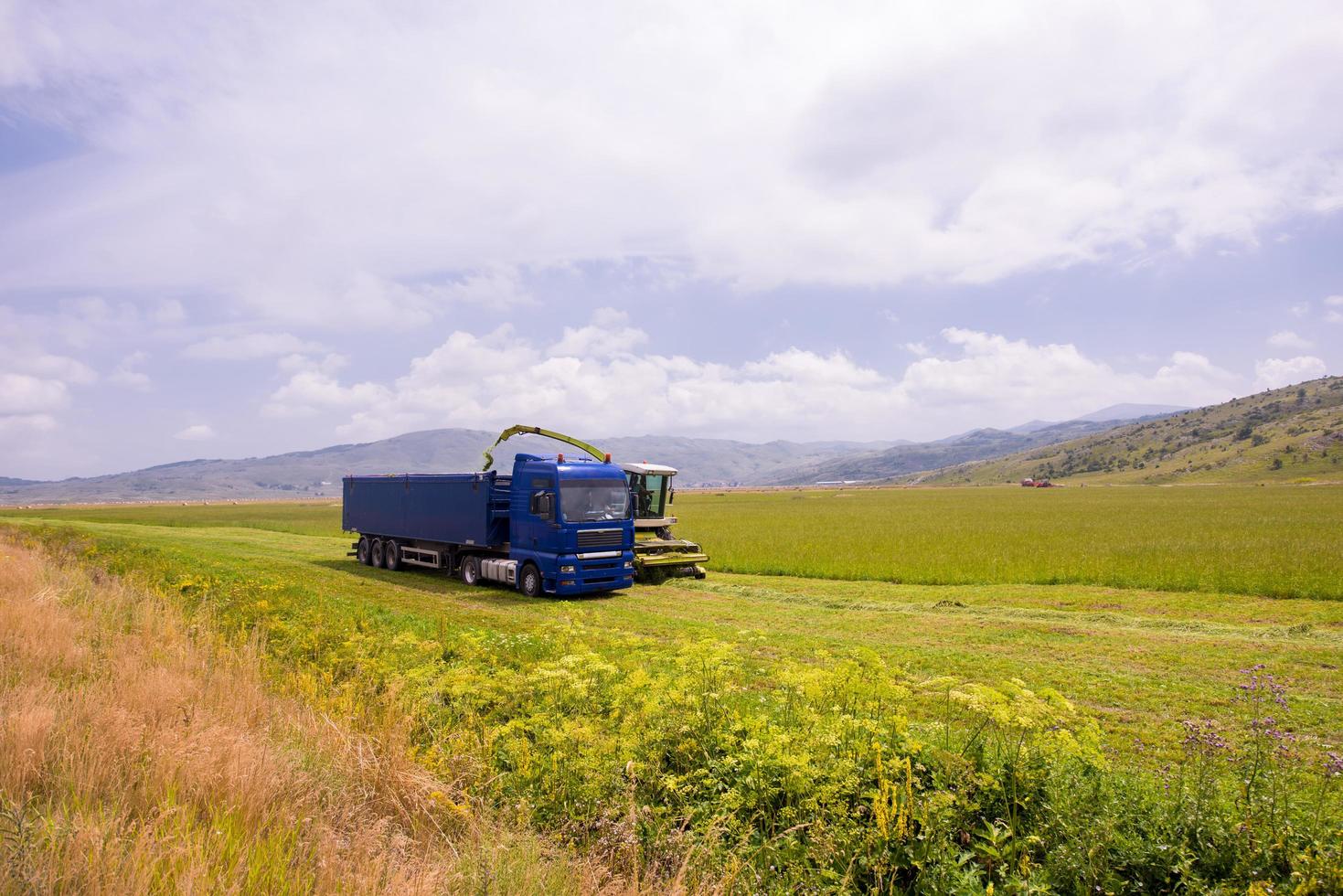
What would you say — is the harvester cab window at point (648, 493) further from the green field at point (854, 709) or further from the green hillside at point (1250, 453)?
the green hillside at point (1250, 453)

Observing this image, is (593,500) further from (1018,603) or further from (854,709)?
(854,709)

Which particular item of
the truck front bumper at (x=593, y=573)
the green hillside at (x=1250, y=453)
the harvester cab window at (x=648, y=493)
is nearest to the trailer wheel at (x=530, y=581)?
the truck front bumper at (x=593, y=573)

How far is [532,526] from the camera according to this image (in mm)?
18516

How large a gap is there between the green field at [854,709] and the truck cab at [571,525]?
80 centimetres

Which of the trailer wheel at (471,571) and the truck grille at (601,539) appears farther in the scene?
the trailer wheel at (471,571)

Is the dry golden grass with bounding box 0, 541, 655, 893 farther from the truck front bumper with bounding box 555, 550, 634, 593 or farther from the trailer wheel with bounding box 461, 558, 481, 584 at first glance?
the trailer wheel with bounding box 461, 558, 481, 584

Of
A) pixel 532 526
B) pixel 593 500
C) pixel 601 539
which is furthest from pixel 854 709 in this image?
pixel 532 526

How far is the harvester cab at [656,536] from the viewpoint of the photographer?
20.9 meters

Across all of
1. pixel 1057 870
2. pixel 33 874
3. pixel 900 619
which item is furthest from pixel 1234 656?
pixel 33 874

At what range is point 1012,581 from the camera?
1986 centimetres

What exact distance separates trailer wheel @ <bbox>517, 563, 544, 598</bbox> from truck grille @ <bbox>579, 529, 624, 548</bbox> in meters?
1.40

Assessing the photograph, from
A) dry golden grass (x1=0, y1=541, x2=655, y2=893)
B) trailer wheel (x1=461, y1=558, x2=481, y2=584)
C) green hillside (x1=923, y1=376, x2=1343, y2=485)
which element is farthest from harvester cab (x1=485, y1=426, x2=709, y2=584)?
green hillside (x1=923, y1=376, x2=1343, y2=485)

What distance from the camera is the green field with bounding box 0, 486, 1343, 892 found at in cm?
460

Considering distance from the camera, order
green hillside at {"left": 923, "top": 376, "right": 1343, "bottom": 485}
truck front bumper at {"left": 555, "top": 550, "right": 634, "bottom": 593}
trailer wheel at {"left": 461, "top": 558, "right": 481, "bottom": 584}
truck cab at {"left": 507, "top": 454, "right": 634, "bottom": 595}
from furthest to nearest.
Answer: green hillside at {"left": 923, "top": 376, "right": 1343, "bottom": 485} → trailer wheel at {"left": 461, "top": 558, "right": 481, "bottom": 584} → truck cab at {"left": 507, "top": 454, "right": 634, "bottom": 595} → truck front bumper at {"left": 555, "top": 550, "right": 634, "bottom": 593}
